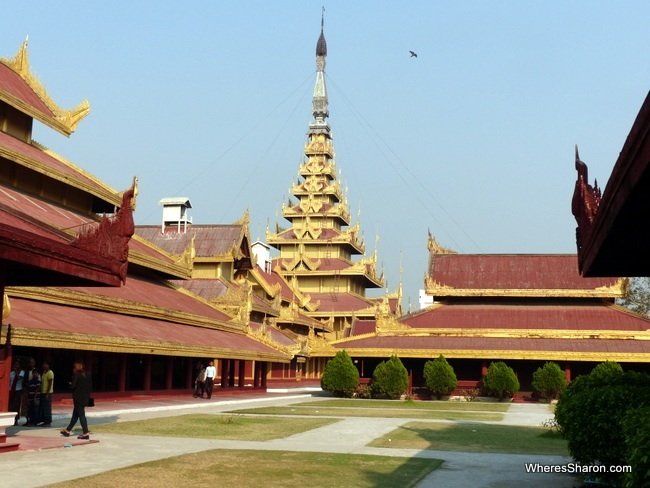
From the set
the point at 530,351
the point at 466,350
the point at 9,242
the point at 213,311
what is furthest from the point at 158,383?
the point at 9,242

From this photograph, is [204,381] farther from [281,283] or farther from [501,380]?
[281,283]

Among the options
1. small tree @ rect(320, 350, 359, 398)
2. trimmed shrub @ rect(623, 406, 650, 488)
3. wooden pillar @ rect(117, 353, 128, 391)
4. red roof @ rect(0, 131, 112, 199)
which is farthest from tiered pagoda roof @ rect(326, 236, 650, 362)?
trimmed shrub @ rect(623, 406, 650, 488)

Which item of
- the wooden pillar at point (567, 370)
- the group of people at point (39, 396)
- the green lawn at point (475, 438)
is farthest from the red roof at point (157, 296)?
the wooden pillar at point (567, 370)

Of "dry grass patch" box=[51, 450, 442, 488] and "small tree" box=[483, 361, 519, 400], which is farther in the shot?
"small tree" box=[483, 361, 519, 400]

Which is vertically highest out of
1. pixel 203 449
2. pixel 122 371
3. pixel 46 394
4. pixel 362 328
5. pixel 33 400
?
pixel 362 328

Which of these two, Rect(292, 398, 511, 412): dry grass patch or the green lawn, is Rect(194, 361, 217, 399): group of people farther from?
the green lawn

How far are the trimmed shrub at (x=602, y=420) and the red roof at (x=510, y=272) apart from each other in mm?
33698

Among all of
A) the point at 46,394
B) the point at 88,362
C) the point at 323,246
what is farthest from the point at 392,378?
the point at 323,246

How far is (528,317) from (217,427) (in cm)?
2707

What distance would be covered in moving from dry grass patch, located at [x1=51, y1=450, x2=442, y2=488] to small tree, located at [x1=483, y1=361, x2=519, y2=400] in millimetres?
24807

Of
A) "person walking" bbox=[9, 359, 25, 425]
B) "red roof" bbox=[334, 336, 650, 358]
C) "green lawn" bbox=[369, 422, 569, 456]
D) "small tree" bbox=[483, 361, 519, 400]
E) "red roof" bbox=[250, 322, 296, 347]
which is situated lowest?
"green lawn" bbox=[369, 422, 569, 456]

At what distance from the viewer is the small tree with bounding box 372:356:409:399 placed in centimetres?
3834

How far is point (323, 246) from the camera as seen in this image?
73562mm

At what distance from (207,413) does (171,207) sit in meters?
27.7
